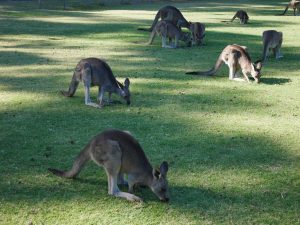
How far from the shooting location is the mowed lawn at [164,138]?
425 cm

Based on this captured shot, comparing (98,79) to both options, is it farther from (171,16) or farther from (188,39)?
(171,16)

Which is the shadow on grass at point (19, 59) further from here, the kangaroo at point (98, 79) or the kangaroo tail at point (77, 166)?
the kangaroo tail at point (77, 166)

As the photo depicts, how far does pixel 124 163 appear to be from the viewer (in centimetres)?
445

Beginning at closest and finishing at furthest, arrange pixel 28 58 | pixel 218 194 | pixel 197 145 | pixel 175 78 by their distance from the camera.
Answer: pixel 218 194
pixel 197 145
pixel 175 78
pixel 28 58

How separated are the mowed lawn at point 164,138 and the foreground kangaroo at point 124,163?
0.13m

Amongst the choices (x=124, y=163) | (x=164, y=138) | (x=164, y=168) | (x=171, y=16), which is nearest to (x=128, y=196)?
(x=124, y=163)

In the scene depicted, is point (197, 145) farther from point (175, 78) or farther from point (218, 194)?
point (175, 78)

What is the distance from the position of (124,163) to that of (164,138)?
5.79ft

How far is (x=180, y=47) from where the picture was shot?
593 inches

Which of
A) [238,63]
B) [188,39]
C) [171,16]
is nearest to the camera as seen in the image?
[238,63]

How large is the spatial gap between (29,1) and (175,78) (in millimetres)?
25604

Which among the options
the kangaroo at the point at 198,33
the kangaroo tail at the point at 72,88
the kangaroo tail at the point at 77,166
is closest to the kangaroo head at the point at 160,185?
the kangaroo tail at the point at 77,166

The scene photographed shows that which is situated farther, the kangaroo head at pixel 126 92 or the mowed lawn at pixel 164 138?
the kangaroo head at pixel 126 92

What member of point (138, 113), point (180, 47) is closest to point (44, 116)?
point (138, 113)
